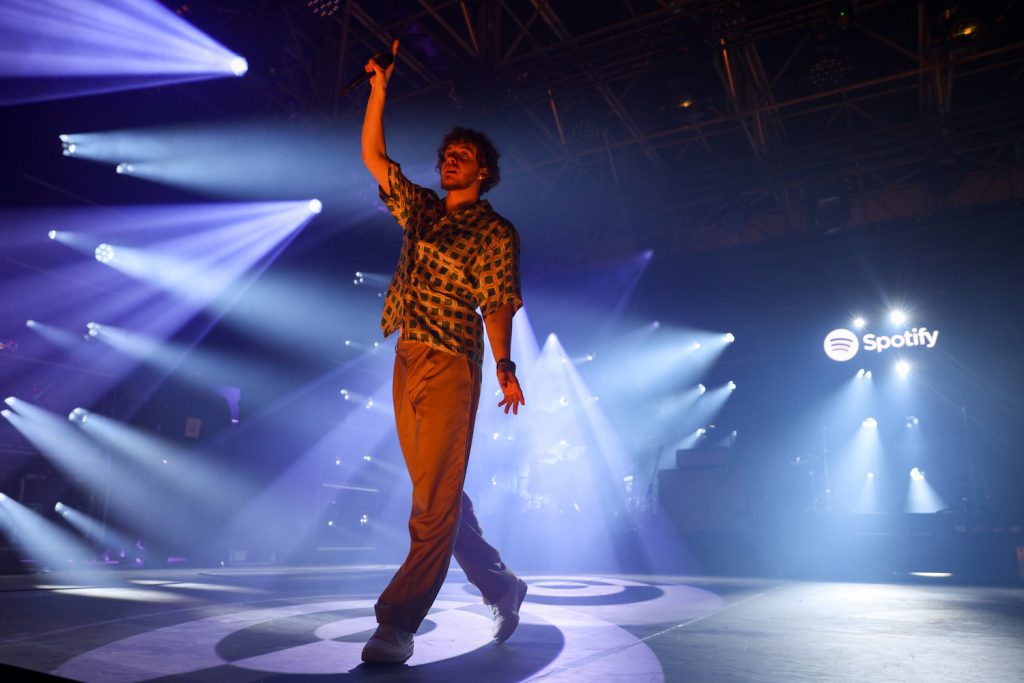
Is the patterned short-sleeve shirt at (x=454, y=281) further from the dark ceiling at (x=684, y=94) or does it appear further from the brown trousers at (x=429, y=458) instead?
the dark ceiling at (x=684, y=94)

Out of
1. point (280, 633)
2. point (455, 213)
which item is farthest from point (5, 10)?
point (280, 633)

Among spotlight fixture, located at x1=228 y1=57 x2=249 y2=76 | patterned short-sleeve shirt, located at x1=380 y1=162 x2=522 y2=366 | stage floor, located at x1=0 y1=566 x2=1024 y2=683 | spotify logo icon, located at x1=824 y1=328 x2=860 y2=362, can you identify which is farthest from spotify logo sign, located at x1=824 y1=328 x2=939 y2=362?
patterned short-sleeve shirt, located at x1=380 y1=162 x2=522 y2=366

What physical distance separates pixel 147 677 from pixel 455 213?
143 centimetres

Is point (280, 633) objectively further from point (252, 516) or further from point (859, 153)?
point (859, 153)

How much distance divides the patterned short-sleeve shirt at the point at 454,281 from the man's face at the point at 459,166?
0.43ft

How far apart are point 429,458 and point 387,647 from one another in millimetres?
479

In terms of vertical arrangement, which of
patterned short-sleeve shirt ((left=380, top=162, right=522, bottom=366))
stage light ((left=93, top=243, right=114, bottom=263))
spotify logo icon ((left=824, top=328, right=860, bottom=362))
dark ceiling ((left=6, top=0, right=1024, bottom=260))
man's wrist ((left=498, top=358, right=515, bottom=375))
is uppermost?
dark ceiling ((left=6, top=0, right=1024, bottom=260))

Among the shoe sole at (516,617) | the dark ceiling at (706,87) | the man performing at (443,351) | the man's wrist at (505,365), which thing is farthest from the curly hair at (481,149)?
the dark ceiling at (706,87)

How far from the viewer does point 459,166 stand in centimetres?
207

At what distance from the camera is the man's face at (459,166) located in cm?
207

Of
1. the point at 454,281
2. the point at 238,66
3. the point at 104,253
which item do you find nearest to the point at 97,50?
the point at 238,66

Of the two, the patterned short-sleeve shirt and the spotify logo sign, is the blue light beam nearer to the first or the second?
the patterned short-sleeve shirt

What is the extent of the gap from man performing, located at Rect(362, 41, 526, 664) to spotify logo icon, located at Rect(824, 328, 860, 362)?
10.9 meters

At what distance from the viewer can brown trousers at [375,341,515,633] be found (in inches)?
66.9
